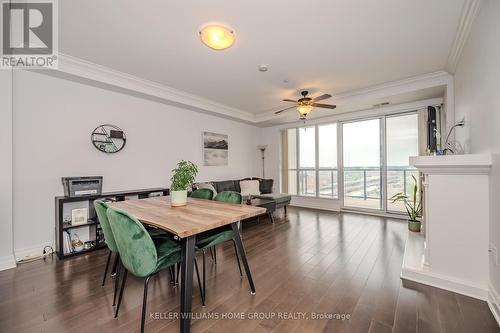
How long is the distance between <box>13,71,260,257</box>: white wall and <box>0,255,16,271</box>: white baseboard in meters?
0.20

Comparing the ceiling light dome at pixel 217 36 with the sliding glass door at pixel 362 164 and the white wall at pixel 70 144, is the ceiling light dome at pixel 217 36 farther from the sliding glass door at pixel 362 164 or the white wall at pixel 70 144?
the sliding glass door at pixel 362 164

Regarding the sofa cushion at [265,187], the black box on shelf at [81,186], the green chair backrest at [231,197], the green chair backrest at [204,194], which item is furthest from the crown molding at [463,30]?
the black box on shelf at [81,186]

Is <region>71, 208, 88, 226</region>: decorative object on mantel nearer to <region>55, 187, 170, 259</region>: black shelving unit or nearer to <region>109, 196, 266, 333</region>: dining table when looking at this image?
<region>55, 187, 170, 259</region>: black shelving unit

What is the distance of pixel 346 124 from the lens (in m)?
5.40

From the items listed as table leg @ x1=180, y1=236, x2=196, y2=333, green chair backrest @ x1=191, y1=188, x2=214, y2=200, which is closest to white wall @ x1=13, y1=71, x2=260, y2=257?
green chair backrest @ x1=191, y1=188, x2=214, y2=200

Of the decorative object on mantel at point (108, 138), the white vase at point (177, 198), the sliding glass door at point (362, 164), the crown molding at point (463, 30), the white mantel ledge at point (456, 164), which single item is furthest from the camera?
the sliding glass door at point (362, 164)

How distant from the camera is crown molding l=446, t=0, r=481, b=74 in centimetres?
197

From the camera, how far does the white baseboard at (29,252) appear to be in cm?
264

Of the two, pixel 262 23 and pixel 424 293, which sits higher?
pixel 262 23

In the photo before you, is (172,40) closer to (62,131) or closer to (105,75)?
(105,75)

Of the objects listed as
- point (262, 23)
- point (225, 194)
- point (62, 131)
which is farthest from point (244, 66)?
point (62, 131)

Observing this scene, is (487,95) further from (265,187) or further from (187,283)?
(265,187)

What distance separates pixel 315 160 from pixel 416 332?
4.72m

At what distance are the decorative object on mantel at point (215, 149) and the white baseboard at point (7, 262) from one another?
3359mm
